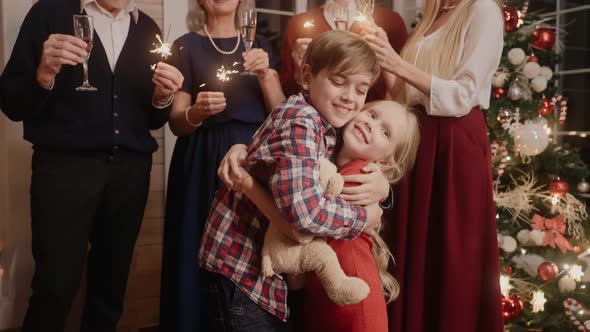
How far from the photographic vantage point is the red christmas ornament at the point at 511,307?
115 inches

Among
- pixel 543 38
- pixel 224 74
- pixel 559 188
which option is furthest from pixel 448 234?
pixel 543 38

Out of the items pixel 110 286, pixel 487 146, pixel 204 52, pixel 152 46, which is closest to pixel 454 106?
pixel 487 146

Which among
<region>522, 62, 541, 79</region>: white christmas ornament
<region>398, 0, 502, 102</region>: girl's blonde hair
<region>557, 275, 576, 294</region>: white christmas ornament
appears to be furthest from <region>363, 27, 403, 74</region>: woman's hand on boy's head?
<region>557, 275, 576, 294</region>: white christmas ornament

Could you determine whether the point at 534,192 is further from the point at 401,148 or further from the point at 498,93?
the point at 401,148

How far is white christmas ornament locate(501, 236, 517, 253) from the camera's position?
10.2ft

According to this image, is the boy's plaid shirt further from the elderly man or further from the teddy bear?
the elderly man

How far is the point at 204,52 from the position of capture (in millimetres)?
2441

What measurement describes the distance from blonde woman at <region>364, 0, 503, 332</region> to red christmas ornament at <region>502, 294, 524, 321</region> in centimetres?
69

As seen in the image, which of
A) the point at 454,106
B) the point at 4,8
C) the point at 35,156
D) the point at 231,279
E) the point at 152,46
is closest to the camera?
the point at 231,279

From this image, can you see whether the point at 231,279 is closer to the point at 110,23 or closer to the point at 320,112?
the point at 320,112

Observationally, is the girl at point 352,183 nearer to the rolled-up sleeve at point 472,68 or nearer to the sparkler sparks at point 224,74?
the rolled-up sleeve at point 472,68

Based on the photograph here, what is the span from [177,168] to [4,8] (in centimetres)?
106

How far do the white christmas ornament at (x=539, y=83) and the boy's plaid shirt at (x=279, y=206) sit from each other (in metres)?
1.96

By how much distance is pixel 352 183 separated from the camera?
1664 millimetres
